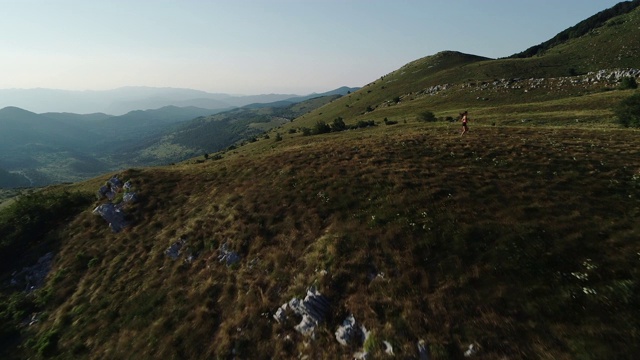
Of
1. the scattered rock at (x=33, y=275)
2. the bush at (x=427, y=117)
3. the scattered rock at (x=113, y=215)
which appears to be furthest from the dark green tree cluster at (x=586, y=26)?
the scattered rock at (x=33, y=275)

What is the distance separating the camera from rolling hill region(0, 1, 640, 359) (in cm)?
1532

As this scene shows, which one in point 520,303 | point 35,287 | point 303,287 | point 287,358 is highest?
point 520,303

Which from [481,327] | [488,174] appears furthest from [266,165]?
[481,327]

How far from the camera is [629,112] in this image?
153ft

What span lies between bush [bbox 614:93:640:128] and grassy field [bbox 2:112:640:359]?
544 inches

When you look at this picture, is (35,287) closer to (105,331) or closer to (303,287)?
(105,331)

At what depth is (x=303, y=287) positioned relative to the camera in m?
20.1

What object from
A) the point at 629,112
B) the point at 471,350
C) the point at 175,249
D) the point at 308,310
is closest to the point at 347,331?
the point at 308,310

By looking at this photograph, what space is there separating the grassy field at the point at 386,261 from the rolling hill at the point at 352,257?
4.3 inches

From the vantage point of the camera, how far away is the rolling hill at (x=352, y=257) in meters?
15.3

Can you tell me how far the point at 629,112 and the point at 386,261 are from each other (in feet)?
164

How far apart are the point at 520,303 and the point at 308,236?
13.5 meters

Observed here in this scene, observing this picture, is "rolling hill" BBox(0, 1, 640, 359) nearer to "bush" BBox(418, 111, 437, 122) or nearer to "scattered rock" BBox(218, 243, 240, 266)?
"scattered rock" BBox(218, 243, 240, 266)

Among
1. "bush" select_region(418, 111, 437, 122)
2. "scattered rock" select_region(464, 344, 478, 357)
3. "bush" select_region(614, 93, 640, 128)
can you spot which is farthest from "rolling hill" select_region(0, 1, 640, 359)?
"bush" select_region(418, 111, 437, 122)
